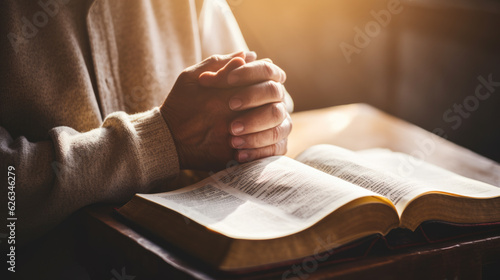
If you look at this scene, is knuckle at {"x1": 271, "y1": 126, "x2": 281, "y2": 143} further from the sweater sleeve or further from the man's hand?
the sweater sleeve

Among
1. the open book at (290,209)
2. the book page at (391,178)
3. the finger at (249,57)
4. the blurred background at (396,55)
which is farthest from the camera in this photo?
the blurred background at (396,55)

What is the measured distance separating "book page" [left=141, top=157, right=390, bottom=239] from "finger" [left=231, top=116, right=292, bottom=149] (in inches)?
2.4

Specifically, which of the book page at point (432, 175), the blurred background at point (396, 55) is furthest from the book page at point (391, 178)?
the blurred background at point (396, 55)

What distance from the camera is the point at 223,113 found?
81 cm

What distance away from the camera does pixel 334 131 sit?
1.25 meters

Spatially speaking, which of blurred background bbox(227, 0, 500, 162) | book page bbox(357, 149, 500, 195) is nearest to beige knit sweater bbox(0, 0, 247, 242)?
book page bbox(357, 149, 500, 195)

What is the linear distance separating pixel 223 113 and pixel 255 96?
65 mm

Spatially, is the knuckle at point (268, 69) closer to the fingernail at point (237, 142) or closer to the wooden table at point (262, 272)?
the fingernail at point (237, 142)

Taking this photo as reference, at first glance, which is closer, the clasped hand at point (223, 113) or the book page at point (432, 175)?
the book page at point (432, 175)

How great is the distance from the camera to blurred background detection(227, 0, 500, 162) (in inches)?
88.2

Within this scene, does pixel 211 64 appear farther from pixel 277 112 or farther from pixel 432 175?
pixel 432 175

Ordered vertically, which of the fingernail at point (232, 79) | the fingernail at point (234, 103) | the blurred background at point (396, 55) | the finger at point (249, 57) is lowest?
the blurred background at point (396, 55)

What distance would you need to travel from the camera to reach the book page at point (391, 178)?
0.63 m

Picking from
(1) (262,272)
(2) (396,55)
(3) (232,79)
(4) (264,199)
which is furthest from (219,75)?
(2) (396,55)
